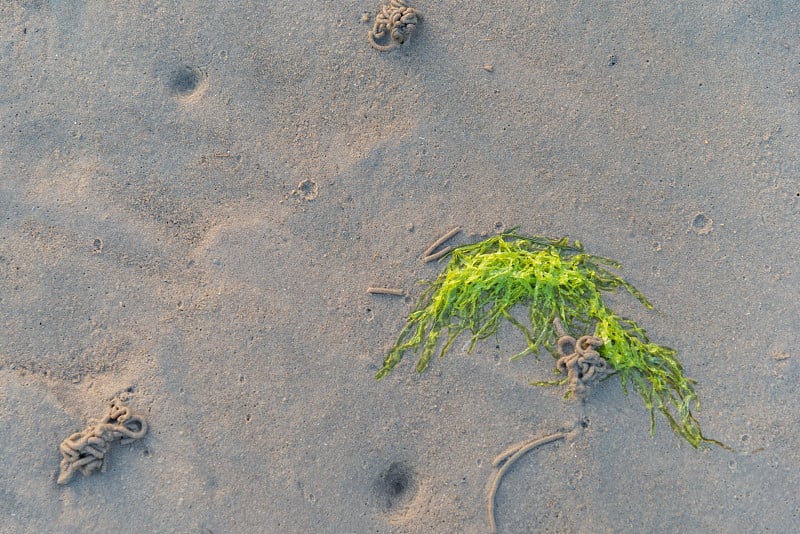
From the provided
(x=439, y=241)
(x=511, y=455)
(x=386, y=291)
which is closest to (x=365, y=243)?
(x=386, y=291)

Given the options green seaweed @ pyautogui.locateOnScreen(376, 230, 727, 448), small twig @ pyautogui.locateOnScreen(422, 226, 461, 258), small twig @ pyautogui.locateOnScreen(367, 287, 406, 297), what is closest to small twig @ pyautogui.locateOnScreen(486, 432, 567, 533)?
green seaweed @ pyautogui.locateOnScreen(376, 230, 727, 448)

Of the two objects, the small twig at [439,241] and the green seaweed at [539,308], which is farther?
the small twig at [439,241]

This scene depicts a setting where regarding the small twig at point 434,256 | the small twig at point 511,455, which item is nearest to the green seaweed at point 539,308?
the small twig at point 434,256

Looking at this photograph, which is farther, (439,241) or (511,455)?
(439,241)

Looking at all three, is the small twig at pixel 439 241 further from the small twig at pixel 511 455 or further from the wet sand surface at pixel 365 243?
the small twig at pixel 511 455

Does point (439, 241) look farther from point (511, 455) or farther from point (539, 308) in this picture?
point (511, 455)

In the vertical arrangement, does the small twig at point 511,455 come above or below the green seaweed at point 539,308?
below
